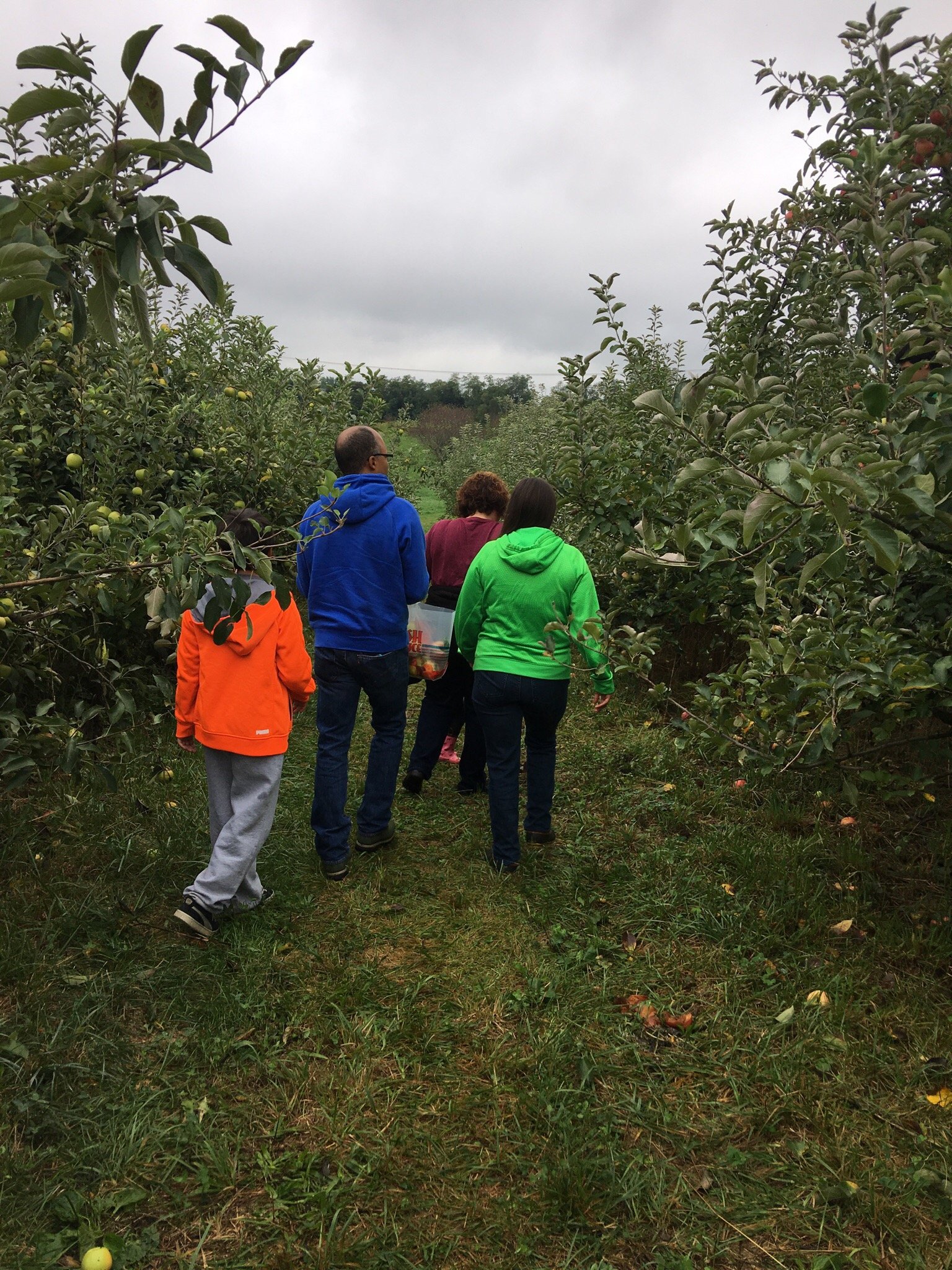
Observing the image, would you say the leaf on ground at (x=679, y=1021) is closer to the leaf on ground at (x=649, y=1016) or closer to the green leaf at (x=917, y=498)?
the leaf on ground at (x=649, y=1016)

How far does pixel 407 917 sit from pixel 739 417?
2457mm

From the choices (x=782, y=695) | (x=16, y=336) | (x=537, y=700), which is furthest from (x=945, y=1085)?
(x=16, y=336)

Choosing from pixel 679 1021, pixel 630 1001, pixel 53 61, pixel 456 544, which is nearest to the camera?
pixel 53 61

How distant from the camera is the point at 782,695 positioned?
308 centimetres

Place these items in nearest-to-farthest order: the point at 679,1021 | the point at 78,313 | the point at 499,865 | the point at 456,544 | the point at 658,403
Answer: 1. the point at 78,313
2. the point at 658,403
3. the point at 679,1021
4. the point at 499,865
5. the point at 456,544

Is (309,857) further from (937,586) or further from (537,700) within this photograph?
(937,586)

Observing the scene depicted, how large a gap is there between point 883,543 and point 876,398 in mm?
309

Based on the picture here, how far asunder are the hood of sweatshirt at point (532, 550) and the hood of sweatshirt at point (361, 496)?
0.58 m

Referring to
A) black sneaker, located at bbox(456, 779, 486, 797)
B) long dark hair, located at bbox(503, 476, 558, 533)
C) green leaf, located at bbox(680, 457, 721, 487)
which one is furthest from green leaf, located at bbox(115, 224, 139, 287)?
black sneaker, located at bbox(456, 779, 486, 797)

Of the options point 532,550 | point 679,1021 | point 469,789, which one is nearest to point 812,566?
point 679,1021

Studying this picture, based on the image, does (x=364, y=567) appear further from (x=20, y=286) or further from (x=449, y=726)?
(x=20, y=286)

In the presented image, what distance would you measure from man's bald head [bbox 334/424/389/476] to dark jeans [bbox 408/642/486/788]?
1184mm

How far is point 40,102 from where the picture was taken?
1.10 m

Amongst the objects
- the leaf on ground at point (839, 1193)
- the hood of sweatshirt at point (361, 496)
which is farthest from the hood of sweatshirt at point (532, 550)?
the leaf on ground at point (839, 1193)
